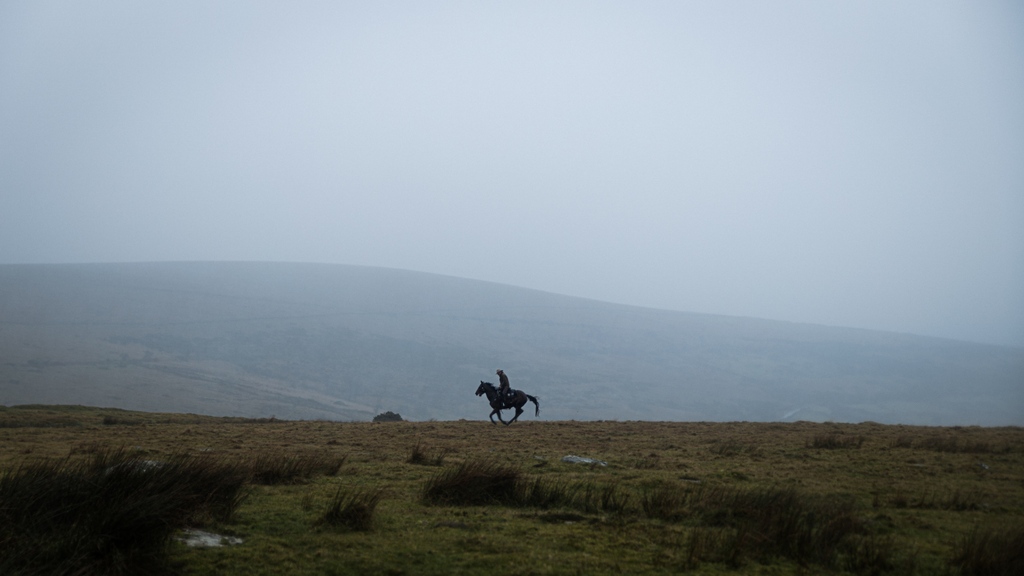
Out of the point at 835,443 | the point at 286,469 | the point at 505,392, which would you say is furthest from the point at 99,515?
the point at 505,392

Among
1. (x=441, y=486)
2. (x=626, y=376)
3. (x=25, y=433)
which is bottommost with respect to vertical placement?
(x=626, y=376)

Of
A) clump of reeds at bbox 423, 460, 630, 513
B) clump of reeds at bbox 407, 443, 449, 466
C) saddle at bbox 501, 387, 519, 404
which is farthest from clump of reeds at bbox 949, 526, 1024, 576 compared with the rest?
saddle at bbox 501, 387, 519, 404

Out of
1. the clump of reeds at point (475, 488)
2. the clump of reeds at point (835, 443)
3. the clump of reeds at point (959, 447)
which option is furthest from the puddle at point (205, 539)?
the clump of reeds at point (959, 447)

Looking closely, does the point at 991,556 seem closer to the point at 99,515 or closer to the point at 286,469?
the point at 99,515

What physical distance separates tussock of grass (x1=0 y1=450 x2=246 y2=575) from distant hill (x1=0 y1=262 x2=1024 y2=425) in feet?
287

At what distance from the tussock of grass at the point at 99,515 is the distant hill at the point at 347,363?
3438 inches

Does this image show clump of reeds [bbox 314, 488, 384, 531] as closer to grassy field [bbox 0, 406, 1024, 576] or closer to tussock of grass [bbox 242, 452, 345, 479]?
grassy field [bbox 0, 406, 1024, 576]

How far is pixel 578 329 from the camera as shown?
198 metres

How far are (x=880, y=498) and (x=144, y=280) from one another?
635ft

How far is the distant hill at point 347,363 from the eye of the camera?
10531 centimetres

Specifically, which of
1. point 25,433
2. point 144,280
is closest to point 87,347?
point 144,280

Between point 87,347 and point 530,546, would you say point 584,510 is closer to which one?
point 530,546

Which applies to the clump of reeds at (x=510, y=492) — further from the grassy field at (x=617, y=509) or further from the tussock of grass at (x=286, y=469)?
the tussock of grass at (x=286, y=469)

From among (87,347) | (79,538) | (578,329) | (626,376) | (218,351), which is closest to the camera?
(79,538)
